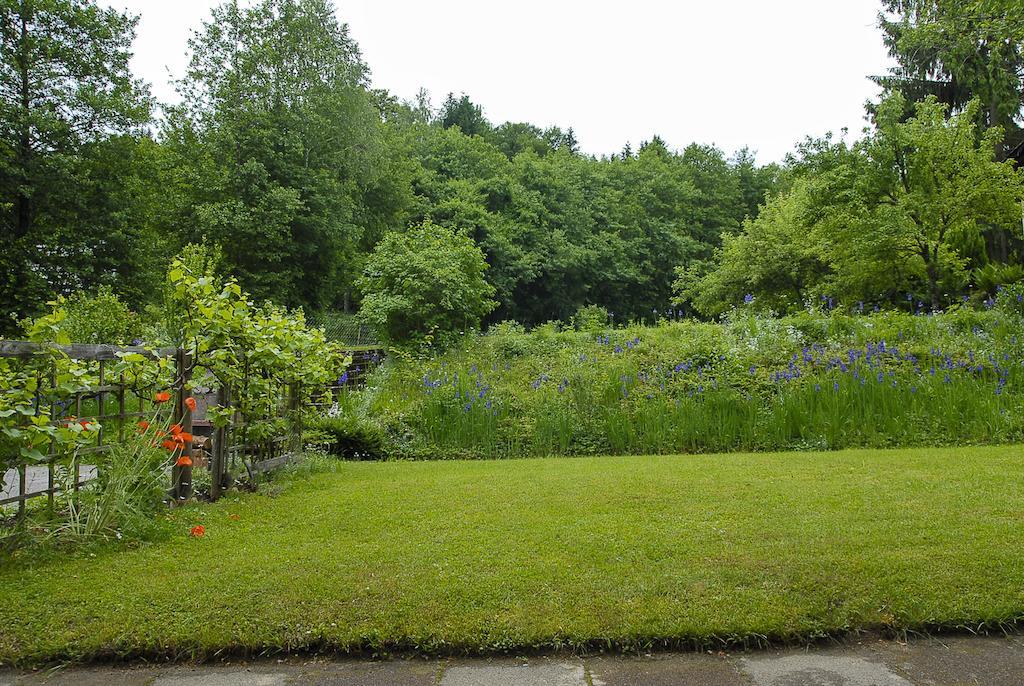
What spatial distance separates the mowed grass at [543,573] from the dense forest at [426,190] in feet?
12.1

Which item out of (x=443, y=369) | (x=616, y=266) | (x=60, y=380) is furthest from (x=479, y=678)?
(x=616, y=266)

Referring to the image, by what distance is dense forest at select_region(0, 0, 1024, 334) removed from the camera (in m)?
13.3

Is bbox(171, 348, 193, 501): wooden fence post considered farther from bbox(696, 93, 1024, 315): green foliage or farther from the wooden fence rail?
bbox(696, 93, 1024, 315): green foliage

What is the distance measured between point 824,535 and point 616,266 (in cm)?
3007

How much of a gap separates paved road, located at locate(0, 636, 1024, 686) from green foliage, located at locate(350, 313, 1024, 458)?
4.56m

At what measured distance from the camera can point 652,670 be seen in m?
2.56

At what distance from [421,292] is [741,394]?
6.82 meters

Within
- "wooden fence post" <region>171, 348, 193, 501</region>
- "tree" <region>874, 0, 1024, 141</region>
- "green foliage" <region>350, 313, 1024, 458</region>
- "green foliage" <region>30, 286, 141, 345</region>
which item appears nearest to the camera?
"wooden fence post" <region>171, 348, 193, 501</region>

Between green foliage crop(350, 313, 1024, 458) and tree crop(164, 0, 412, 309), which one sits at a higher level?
tree crop(164, 0, 412, 309)

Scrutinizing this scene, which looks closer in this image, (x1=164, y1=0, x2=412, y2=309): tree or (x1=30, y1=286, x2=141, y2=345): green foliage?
(x1=30, y1=286, x2=141, y2=345): green foliage

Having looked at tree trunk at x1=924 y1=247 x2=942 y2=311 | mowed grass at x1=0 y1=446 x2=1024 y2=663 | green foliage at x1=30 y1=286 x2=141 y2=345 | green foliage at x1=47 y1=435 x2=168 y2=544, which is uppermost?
tree trunk at x1=924 y1=247 x2=942 y2=311

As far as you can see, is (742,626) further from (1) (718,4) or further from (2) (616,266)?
(2) (616,266)

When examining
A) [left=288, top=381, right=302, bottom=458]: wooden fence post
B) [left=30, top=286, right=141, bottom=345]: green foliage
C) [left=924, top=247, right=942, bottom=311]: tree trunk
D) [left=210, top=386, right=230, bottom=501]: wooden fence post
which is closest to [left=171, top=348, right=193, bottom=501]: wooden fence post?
[left=210, top=386, right=230, bottom=501]: wooden fence post

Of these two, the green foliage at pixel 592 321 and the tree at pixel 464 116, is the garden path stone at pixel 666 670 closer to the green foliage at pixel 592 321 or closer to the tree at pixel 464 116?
the green foliage at pixel 592 321
